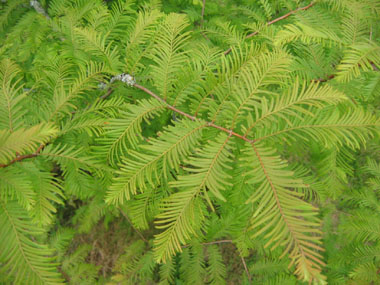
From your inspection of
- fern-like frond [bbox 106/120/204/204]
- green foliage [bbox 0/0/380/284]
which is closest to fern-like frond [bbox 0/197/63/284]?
green foliage [bbox 0/0/380/284]

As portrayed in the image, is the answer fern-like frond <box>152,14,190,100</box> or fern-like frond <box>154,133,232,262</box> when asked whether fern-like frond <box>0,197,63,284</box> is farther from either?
fern-like frond <box>152,14,190,100</box>

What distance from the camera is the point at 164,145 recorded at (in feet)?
2.32

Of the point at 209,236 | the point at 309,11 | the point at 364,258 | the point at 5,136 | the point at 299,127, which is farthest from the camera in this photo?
the point at 209,236

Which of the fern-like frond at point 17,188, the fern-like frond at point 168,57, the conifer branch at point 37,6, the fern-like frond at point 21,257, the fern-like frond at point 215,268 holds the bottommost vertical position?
the fern-like frond at point 215,268

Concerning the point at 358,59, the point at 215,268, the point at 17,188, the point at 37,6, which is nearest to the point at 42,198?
the point at 17,188

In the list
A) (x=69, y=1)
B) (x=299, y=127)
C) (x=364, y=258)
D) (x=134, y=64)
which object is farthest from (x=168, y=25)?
(x=364, y=258)

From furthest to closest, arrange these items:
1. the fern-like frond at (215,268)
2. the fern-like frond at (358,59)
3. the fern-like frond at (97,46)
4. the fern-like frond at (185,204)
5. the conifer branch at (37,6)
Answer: the fern-like frond at (215,268)
the conifer branch at (37,6)
the fern-like frond at (97,46)
the fern-like frond at (358,59)
the fern-like frond at (185,204)

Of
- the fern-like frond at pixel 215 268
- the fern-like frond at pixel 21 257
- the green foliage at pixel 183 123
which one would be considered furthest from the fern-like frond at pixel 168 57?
the fern-like frond at pixel 215 268

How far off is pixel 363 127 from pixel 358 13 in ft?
1.78

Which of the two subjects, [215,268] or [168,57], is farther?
[215,268]

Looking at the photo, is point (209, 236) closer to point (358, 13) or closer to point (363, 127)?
point (363, 127)

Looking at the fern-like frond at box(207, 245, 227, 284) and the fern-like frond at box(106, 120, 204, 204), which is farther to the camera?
the fern-like frond at box(207, 245, 227, 284)

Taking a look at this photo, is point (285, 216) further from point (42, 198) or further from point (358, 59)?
point (42, 198)

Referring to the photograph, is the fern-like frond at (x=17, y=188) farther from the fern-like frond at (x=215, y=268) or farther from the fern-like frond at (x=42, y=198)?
the fern-like frond at (x=215, y=268)
